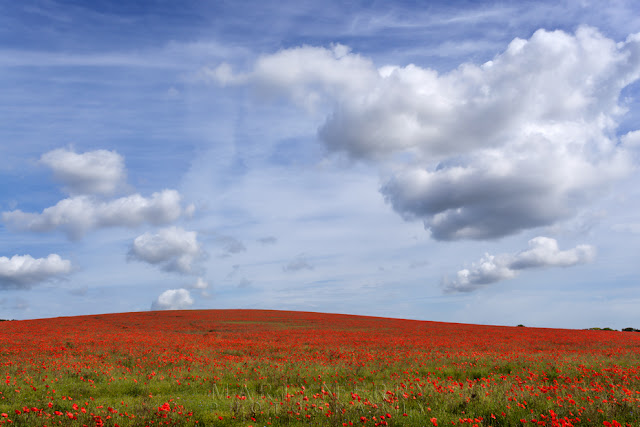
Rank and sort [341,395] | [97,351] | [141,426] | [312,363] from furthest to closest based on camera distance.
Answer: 1. [97,351]
2. [312,363]
3. [341,395]
4. [141,426]

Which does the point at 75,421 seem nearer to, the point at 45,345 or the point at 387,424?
the point at 387,424

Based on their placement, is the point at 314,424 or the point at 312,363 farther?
the point at 312,363

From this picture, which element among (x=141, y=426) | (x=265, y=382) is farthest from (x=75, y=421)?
(x=265, y=382)

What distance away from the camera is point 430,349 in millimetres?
23359

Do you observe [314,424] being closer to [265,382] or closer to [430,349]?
[265,382]

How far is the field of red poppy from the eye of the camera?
9.26m

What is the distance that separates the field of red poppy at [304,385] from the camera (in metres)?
9.26

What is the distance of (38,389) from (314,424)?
954 centimetres

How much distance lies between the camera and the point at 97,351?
2184cm

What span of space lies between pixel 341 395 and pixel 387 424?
12.5 feet

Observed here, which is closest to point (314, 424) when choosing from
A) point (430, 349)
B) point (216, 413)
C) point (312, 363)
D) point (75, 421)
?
point (216, 413)

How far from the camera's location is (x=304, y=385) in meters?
14.4

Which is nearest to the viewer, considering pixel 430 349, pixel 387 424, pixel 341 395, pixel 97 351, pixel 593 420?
pixel 387 424

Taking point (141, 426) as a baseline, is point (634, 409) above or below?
above
